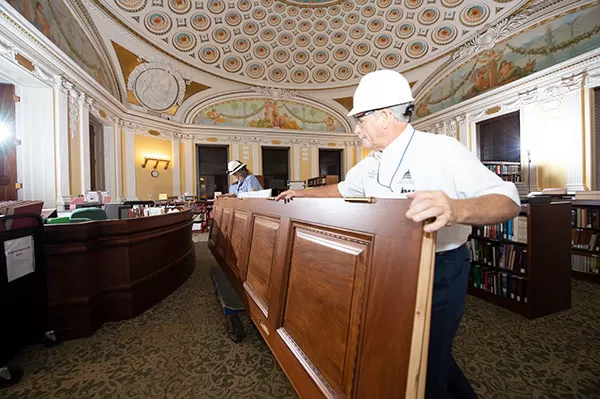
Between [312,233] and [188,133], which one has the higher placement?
[188,133]

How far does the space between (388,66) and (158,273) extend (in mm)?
12603

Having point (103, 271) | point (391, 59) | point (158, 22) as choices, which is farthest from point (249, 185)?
point (391, 59)

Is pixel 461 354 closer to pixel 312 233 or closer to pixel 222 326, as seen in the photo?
pixel 312 233

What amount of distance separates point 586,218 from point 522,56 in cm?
671

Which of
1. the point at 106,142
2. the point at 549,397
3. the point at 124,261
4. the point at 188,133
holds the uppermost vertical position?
the point at 188,133

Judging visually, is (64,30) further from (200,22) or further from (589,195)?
A: (589,195)

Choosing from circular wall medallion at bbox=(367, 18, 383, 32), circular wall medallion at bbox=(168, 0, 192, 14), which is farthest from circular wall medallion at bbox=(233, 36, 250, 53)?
circular wall medallion at bbox=(367, 18, 383, 32)

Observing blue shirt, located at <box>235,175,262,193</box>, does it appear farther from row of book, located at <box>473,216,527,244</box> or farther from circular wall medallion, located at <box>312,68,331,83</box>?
circular wall medallion, located at <box>312,68,331,83</box>

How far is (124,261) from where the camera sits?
232cm

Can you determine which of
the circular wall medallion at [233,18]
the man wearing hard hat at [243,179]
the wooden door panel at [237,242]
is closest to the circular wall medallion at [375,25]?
the circular wall medallion at [233,18]

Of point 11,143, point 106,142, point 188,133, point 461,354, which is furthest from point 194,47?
point 461,354

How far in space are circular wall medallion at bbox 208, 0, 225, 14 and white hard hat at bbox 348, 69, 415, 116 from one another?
1074 centimetres

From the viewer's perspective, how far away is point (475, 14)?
875 centimetres

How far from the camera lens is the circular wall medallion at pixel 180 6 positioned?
8643 millimetres
